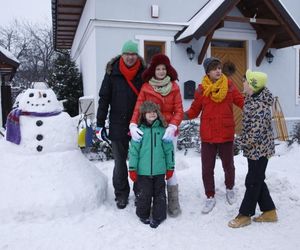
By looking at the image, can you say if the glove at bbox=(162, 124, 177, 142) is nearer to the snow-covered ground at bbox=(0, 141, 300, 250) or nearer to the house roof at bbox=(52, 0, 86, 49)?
the snow-covered ground at bbox=(0, 141, 300, 250)

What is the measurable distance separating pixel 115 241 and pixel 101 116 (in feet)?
4.74

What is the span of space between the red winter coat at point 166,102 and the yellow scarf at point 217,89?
376 mm

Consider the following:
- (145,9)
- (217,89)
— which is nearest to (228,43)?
(145,9)

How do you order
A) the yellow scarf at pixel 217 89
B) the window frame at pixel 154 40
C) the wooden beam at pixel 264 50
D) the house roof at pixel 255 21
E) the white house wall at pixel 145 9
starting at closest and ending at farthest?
1. the yellow scarf at pixel 217 89
2. the house roof at pixel 255 21
3. the white house wall at pixel 145 9
4. the window frame at pixel 154 40
5. the wooden beam at pixel 264 50

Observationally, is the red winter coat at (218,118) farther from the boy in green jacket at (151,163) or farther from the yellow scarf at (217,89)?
the boy in green jacket at (151,163)

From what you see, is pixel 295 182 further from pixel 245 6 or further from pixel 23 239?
pixel 245 6

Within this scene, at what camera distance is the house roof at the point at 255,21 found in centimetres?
845

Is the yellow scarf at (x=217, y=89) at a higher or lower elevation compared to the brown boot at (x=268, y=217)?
higher

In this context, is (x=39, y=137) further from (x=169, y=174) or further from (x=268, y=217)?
(x=268, y=217)

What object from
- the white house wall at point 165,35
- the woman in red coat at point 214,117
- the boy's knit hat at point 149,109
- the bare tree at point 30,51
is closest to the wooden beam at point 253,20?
the white house wall at point 165,35

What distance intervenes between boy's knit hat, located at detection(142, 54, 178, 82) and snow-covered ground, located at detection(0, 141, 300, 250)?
5.09 feet

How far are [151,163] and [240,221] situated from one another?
114 cm

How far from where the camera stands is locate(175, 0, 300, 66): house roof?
27.7 feet

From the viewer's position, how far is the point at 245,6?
32.5 feet
